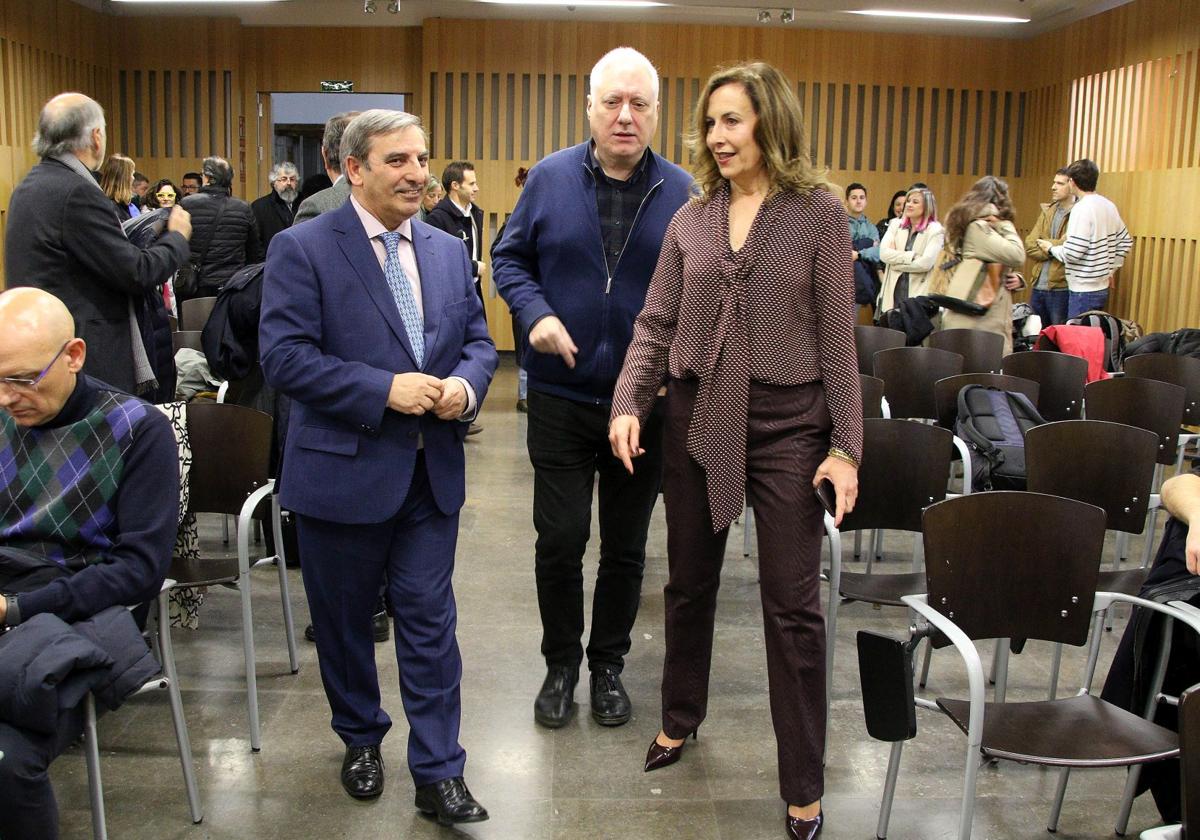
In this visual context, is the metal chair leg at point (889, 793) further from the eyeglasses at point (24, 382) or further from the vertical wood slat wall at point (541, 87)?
the vertical wood slat wall at point (541, 87)

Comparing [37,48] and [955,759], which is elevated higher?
[37,48]

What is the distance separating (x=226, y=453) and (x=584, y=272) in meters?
1.19

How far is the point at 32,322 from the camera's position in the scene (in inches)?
93.4

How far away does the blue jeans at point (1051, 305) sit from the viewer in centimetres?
930

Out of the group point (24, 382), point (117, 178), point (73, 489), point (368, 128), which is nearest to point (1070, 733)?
point (368, 128)

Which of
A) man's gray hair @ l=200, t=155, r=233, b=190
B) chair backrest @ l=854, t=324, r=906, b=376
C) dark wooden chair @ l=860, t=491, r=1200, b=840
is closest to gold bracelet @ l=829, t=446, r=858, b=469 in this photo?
dark wooden chair @ l=860, t=491, r=1200, b=840

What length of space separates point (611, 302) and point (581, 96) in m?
9.07

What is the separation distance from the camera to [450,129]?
38.6 feet

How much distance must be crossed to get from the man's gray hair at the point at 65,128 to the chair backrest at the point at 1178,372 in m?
4.45

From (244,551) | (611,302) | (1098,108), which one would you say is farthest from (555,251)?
(1098,108)

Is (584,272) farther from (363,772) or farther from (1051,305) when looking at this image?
(1051,305)

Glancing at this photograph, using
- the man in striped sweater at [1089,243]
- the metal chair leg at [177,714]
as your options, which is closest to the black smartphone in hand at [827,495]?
the metal chair leg at [177,714]

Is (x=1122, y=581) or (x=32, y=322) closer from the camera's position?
(x=32, y=322)

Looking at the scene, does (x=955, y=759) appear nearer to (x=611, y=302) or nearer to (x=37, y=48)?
(x=611, y=302)
